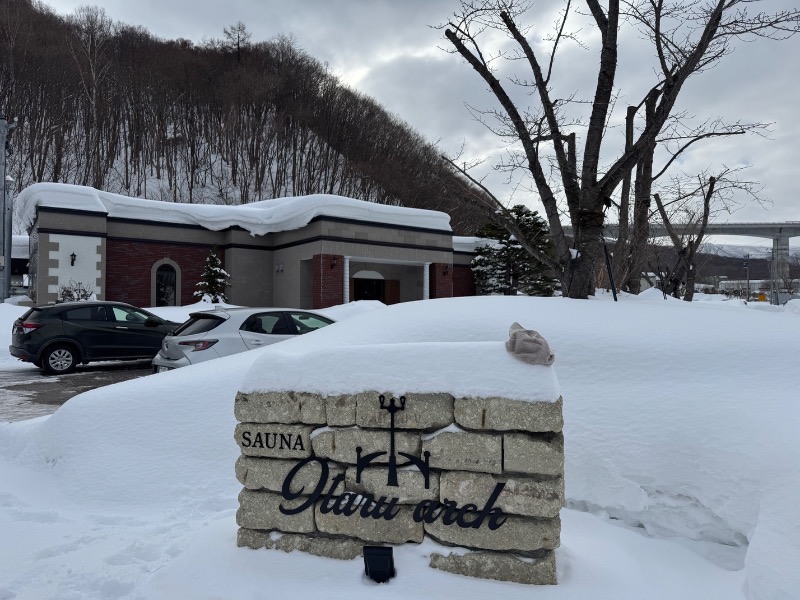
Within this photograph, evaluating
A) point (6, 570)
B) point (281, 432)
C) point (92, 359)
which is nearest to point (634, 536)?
point (281, 432)

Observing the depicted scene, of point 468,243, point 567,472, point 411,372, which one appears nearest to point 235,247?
point 468,243

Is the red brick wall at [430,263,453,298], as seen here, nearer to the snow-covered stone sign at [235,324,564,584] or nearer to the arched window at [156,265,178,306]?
the arched window at [156,265,178,306]

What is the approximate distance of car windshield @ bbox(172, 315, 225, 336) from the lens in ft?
28.3

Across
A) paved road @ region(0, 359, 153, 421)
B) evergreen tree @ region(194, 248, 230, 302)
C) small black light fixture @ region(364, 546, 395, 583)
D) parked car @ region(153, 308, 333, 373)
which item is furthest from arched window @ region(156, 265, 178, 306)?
small black light fixture @ region(364, 546, 395, 583)

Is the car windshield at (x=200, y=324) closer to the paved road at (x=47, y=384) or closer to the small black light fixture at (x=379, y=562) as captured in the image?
the paved road at (x=47, y=384)

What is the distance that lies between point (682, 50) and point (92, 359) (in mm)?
12468

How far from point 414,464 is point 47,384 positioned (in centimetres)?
968

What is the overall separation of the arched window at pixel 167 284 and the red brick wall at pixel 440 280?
1038cm

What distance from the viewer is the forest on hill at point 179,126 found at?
4406 centimetres

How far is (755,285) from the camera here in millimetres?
87000

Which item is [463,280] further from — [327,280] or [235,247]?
[235,247]

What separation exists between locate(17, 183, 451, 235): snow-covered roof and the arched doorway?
107 inches

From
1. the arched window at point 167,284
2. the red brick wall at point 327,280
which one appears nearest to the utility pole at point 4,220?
the arched window at point 167,284

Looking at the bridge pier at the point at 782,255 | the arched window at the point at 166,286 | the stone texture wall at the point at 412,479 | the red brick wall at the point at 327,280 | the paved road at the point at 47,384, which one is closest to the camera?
the stone texture wall at the point at 412,479
